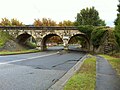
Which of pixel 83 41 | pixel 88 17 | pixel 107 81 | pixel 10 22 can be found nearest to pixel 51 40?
pixel 10 22

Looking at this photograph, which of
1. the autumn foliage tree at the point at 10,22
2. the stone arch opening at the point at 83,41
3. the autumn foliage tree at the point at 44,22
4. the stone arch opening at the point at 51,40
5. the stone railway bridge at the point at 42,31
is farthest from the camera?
the autumn foliage tree at the point at 44,22

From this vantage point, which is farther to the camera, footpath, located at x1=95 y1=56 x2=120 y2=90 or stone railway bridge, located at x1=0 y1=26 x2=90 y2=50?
stone railway bridge, located at x1=0 y1=26 x2=90 y2=50

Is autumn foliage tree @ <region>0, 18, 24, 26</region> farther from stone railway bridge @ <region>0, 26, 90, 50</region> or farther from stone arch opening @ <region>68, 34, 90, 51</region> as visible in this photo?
stone railway bridge @ <region>0, 26, 90, 50</region>

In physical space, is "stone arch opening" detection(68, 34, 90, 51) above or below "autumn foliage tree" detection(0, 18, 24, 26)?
below

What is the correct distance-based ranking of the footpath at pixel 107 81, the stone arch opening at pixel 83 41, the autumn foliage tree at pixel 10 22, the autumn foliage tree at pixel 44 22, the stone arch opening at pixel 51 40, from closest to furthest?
the footpath at pixel 107 81 < the stone arch opening at pixel 83 41 < the stone arch opening at pixel 51 40 < the autumn foliage tree at pixel 10 22 < the autumn foliage tree at pixel 44 22

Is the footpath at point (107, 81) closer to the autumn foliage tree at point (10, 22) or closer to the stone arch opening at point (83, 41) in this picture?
the stone arch opening at point (83, 41)

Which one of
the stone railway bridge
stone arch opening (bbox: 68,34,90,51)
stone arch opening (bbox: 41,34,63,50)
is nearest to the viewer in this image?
the stone railway bridge

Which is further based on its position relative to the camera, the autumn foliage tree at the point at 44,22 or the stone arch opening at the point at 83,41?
the autumn foliage tree at the point at 44,22

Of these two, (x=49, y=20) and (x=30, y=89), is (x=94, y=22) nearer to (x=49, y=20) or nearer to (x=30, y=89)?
(x=49, y=20)

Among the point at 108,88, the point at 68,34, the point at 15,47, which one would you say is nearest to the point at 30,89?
the point at 108,88

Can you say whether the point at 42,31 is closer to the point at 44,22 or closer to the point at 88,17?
the point at 88,17

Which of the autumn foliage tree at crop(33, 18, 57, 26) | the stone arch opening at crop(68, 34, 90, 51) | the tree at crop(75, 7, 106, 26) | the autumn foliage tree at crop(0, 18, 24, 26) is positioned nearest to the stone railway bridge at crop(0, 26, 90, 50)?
the stone arch opening at crop(68, 34, 90, 51)

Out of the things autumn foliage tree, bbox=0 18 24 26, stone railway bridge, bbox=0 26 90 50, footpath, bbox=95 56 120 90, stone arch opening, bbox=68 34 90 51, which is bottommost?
footpath, bbox=95 56 120 90

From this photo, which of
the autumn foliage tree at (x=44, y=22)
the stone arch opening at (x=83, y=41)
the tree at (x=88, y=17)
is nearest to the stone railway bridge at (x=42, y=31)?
the stone arch opening at (x=83, y=41)
